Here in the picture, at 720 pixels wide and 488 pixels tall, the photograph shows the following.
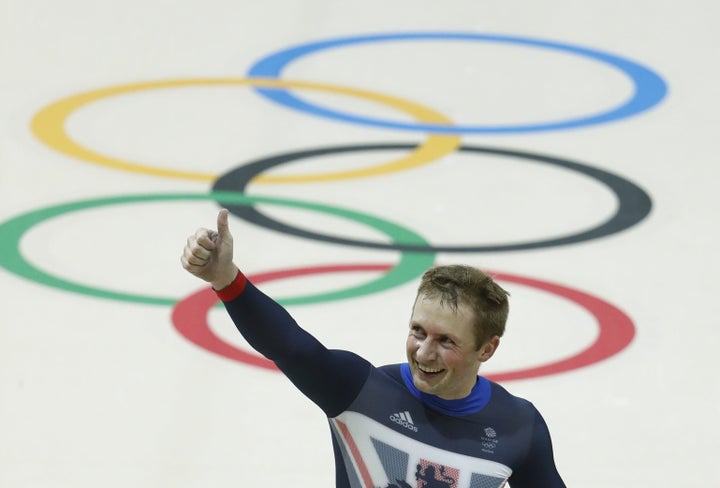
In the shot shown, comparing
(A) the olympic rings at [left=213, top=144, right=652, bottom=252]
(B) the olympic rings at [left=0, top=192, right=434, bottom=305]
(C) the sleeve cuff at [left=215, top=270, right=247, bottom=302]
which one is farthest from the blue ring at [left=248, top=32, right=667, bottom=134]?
(C) the sleeve cuff at [left=215, top=270, right=247, bottom=302]

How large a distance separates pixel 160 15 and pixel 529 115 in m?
4.25

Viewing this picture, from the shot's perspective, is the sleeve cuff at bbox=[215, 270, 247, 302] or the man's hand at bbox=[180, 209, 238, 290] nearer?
the man's hand at bbox=[180, 209, 238, 290]

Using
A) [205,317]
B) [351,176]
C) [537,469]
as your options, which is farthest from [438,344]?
[351,176]

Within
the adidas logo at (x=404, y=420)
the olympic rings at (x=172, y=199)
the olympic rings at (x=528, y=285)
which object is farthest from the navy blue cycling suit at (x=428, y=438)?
the olympic rings at (x=172, y=199)

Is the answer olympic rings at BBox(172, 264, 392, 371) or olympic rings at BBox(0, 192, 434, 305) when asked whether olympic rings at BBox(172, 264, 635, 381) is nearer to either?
olympic rings at BBox(172, 264, 392, 371)

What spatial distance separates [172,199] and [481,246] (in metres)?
2.25

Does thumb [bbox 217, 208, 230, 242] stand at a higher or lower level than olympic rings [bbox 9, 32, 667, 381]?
higher

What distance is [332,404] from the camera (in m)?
3.73

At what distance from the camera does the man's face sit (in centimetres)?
361

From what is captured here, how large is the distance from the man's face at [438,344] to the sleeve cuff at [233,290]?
1.49ft

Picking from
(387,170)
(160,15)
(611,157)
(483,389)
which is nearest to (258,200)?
(387,170)

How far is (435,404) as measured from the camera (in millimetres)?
3812

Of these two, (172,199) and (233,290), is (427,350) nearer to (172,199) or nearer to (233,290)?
(233,290)

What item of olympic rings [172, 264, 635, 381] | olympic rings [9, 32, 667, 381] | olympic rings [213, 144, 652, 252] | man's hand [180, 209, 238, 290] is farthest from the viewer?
olympic rings [213, 144, 652, 252]
